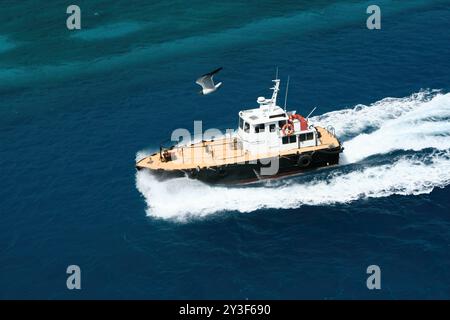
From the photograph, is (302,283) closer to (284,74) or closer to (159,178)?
(159,178)

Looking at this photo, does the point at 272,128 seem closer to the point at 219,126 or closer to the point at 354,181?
the point at 354,181

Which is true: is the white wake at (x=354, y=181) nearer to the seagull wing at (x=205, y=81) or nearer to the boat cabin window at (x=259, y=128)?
the boat cabin window at (x=259, y=128)

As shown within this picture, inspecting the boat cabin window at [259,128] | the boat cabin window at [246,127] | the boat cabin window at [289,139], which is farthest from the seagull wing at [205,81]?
the boat cabin window at [289,139]

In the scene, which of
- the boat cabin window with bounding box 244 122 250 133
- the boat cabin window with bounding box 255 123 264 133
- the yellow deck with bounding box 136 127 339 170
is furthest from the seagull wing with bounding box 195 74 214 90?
the boat cabin window with bounding box 255 123 264 133

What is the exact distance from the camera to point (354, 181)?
189 ft

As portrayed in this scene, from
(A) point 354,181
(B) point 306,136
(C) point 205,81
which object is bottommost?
(A) point 354,181

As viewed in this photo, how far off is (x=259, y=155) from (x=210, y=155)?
4578 mm

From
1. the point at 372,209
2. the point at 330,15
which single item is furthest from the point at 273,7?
the point at 372,209

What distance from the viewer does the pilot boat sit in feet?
188

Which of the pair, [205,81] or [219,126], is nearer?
[205,81]

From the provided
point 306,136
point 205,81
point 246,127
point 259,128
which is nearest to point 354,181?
point 306,136

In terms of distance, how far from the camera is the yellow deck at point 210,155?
57.4m

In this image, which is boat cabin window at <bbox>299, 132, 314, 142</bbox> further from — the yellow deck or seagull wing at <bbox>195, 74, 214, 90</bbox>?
seagull wing at <bbox>195, 74, 214, 90</bbox>

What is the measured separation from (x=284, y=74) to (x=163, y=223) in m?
31.4
